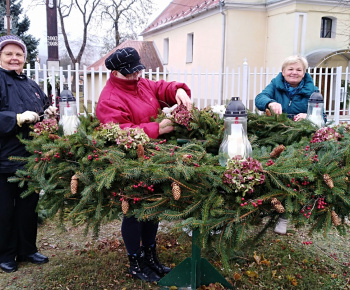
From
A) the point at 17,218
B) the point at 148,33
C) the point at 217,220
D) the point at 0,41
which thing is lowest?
the point at 17,218

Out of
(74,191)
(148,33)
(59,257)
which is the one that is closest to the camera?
(74,191)

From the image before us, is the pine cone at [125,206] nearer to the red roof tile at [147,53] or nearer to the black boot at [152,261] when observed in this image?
the black boot at [152,261]

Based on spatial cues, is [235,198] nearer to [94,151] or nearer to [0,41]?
[94,151]

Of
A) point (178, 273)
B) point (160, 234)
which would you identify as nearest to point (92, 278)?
point (178, 273)

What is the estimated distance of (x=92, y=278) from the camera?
3.05 meters

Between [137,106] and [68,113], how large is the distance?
46 cm

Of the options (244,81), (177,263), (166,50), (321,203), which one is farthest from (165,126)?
(166,50)

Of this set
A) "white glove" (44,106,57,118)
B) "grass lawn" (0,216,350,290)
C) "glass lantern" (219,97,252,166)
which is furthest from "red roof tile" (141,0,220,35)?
"glass lantern" (219,97,252,166)

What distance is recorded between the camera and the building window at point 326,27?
14.3 m

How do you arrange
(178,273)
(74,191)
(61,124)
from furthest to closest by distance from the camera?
1. (178,273)
2. (61,124)
3. (74,191)

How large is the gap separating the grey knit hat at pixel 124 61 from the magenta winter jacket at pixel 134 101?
3.3 inches

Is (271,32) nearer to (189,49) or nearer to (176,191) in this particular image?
(189,49)

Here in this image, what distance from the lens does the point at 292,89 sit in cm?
320

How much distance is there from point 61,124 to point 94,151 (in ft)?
1.87
